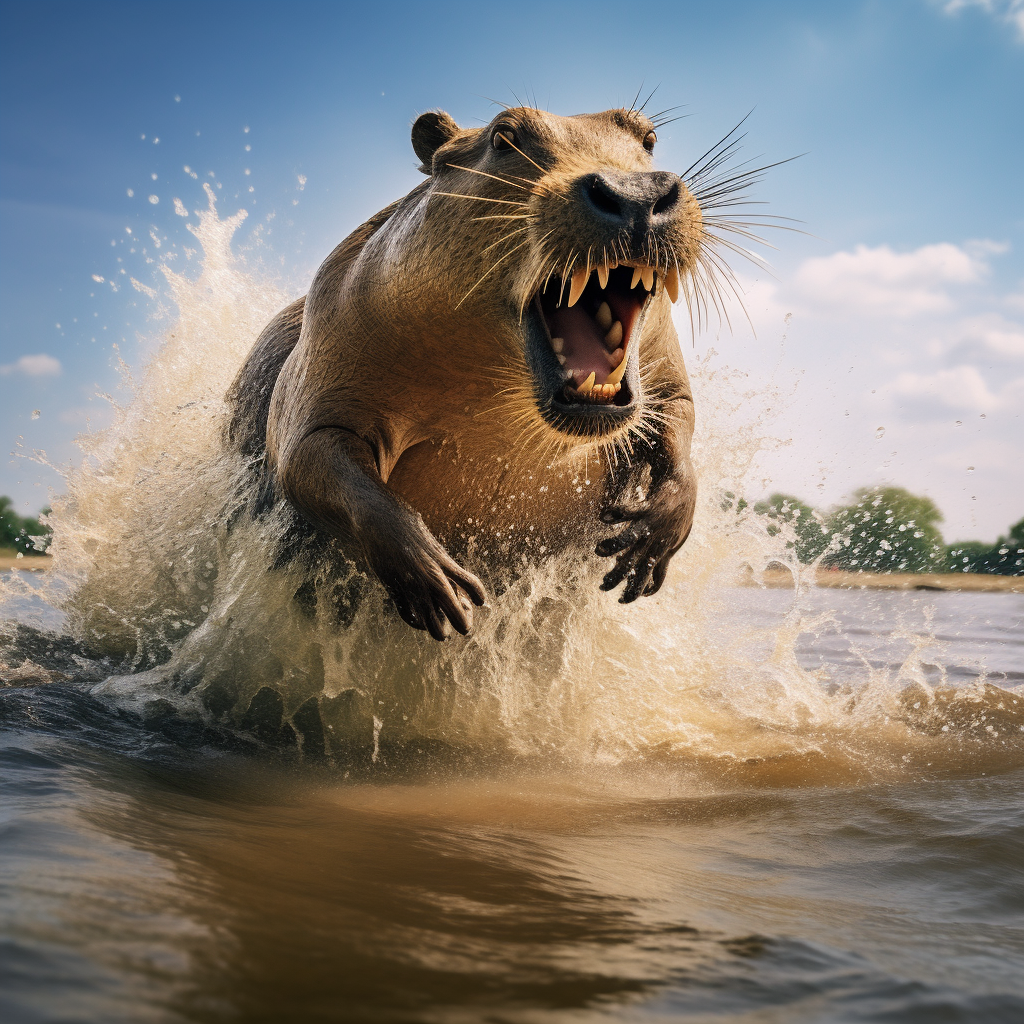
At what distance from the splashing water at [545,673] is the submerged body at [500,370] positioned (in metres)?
0.51

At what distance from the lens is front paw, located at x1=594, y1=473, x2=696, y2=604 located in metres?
3.27

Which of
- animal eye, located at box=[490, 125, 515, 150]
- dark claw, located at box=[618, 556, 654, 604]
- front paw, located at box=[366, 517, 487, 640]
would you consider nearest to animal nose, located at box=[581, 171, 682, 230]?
animal eye, located at box=[490, 125, 515, 150]

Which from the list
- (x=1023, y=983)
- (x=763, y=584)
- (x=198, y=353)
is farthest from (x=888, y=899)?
(x=198, y=353)

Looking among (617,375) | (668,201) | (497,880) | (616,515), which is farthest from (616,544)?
(497,880)

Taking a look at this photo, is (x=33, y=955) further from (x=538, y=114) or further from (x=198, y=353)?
(x=198, y=353)

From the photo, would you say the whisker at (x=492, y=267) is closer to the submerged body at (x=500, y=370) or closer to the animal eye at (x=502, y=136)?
the submerged body at (x=500, y=370)

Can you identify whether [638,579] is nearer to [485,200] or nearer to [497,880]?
[485,200]

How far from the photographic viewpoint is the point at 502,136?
297cm

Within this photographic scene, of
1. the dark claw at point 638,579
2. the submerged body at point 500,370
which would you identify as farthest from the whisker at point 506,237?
the dark claw at point 638,579

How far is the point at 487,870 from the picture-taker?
1.89 m

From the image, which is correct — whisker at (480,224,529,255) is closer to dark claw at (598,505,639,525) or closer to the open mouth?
the open mouth

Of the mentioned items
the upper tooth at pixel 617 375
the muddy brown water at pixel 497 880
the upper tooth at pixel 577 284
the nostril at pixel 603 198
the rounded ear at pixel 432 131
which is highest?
the rounded ear at pixel 432 131

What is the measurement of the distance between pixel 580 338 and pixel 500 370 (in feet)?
1.08

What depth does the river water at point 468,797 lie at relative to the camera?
4.11ft
